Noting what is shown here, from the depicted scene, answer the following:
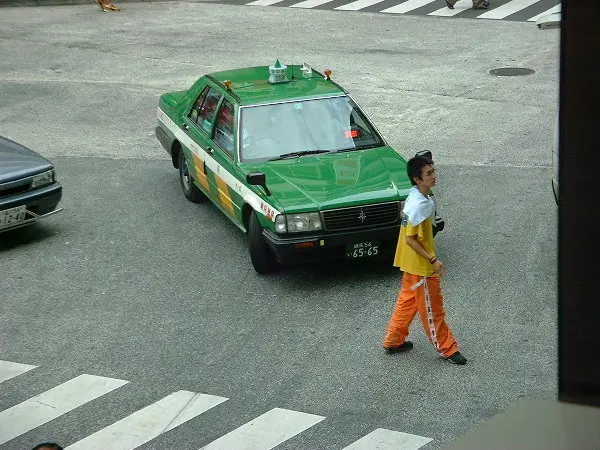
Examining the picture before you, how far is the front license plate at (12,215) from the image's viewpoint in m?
11.6

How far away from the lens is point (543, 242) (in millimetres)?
11367

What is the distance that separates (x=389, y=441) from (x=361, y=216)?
309 centimetres

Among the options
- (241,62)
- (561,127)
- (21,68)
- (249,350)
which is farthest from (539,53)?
(561,127)

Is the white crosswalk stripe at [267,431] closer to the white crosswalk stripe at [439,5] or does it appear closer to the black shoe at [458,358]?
the black shoe at [458,358]

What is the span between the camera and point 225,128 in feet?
38.4

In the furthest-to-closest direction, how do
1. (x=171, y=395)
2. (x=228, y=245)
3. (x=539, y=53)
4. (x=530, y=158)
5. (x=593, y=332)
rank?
(x=539, y=53) → (x=530, y=158) → (x=228, y=245) → (x=171, y=395) → (x=593, y=332)

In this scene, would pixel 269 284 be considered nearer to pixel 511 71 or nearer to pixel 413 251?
pixel 413 251

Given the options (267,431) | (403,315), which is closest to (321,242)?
(403,315)

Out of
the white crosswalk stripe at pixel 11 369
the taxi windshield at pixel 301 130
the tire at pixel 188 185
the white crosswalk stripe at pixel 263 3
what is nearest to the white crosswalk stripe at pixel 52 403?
the white crosswalk stripe at pixel 11 369

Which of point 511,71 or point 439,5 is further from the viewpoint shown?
point 439,5

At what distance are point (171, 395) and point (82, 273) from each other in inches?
123

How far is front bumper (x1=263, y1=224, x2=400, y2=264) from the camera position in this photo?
10125 millimetres

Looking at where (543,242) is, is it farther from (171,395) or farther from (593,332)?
(593,332)

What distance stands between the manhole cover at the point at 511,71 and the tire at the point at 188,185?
8.01 meters
